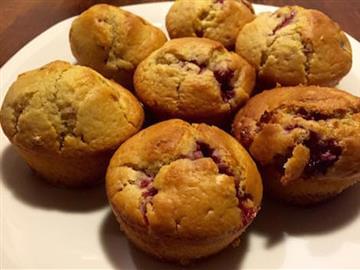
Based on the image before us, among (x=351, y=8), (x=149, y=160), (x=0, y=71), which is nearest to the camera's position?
(x=149, y=160)

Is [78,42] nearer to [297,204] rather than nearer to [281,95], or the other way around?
[281,95]

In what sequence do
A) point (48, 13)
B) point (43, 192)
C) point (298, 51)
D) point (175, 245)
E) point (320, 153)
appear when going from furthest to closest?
point (48, 13) < point (298, 51) < point (43, 192) < point (320, 153) < point (175, 245)

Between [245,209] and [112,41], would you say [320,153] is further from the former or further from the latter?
[112,41]

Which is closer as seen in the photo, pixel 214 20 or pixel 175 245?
pixel 175 245

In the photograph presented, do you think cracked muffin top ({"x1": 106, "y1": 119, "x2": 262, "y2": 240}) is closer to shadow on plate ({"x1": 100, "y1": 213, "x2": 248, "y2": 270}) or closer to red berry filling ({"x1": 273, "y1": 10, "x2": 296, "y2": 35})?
shadow on plate ({"x1": 100, "y1": 213, "x2": 248, "y2": 270})

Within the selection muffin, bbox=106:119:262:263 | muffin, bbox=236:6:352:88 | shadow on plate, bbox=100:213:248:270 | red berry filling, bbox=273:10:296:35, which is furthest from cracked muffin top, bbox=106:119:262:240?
red berry filling, bbox=273:10:296:35

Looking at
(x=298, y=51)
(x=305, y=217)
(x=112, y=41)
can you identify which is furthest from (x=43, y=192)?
(x=298, y=51)

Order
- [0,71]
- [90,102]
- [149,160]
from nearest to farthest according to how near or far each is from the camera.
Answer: [149,160], [90,102], [0,71]

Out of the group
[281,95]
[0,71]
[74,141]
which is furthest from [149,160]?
[0,71]
